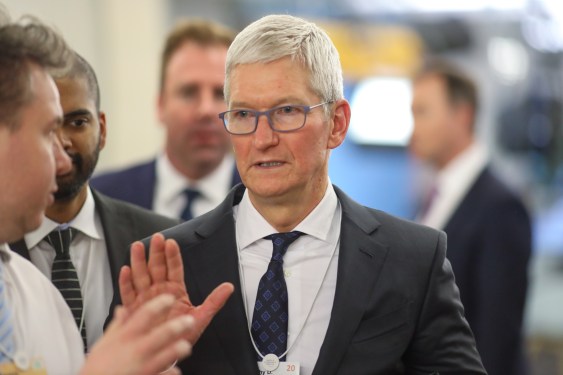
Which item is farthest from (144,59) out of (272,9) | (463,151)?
(463,151)

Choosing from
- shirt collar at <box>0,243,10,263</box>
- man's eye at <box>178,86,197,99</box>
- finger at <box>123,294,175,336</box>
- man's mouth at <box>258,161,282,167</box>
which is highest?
man's mouth at <box>258,161,282,167</box>

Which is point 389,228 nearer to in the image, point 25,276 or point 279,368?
point 279,368

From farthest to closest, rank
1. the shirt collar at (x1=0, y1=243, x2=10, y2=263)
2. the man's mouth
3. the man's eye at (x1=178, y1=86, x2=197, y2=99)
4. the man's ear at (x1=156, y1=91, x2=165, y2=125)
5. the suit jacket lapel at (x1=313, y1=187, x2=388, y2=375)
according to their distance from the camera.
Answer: the man's ear at (x1=156, y1=91, x2=165, y2=125)
the man's eye at (x1=178, y1=86, x2=197, y2=99)
the man's mouth
the suit jacket lapel at (x1=313, y1=187, x2=388, y2=375)
the shirt collar at (x1=0, y1=243, x2=10, y2=263)

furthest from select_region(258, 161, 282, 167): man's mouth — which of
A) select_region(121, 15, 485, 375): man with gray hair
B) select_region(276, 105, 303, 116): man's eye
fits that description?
select_region(276, 105, 303, 116): man's eye

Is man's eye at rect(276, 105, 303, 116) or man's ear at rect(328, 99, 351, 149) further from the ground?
man's eye at rect(276, 105, 303, 116)

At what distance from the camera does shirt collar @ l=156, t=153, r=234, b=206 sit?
12.8 feet

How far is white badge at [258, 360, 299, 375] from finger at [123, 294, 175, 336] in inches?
18.2

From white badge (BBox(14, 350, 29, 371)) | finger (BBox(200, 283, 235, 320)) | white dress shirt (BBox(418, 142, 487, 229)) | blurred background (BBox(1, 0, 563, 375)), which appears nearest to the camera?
white badge (BBox(14, 350, 29, 371))

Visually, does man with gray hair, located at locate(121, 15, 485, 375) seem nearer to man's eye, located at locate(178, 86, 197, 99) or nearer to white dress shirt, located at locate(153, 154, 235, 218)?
white dress shirt, located at locate(153, 154, 235, 218)

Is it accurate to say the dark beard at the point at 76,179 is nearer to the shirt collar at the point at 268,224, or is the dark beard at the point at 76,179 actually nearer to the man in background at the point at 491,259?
the shirt collar at the point at 268,224

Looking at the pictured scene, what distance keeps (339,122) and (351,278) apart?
17.4 inches

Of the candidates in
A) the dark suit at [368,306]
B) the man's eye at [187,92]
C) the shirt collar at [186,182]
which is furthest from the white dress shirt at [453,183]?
the dark suit at [368,306]

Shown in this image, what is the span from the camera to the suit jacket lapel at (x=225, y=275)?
2.21 meters

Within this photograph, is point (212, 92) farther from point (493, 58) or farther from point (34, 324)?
point (493, 58)
